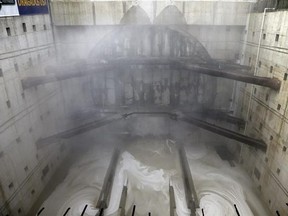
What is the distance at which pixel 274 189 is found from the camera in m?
13.2

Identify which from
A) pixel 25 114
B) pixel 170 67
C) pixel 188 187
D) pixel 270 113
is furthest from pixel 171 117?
pixel 25 114

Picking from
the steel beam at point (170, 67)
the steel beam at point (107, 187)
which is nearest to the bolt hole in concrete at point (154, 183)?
the steel beam at point (107, 187)

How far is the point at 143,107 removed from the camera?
20125 mm

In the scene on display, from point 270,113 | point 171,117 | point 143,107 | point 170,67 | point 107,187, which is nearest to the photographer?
point 270,113

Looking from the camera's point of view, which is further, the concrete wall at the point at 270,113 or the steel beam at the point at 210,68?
the steel beam at the point at 210,68

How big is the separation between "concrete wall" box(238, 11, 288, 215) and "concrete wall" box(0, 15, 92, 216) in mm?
14470

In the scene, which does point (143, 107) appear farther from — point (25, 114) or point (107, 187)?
point (25, 114)

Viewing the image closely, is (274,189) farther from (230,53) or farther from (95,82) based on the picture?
(95,82)

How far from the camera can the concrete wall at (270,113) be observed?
12.5m

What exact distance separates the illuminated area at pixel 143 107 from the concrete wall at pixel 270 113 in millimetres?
72

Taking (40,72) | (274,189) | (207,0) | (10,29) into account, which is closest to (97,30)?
(40,72)

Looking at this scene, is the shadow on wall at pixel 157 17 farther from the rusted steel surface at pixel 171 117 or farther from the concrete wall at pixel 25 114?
the rusted steel surface at pixel 171 117

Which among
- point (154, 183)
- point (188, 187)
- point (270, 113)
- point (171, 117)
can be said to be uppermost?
point (270, 113)

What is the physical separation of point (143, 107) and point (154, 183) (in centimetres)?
691
